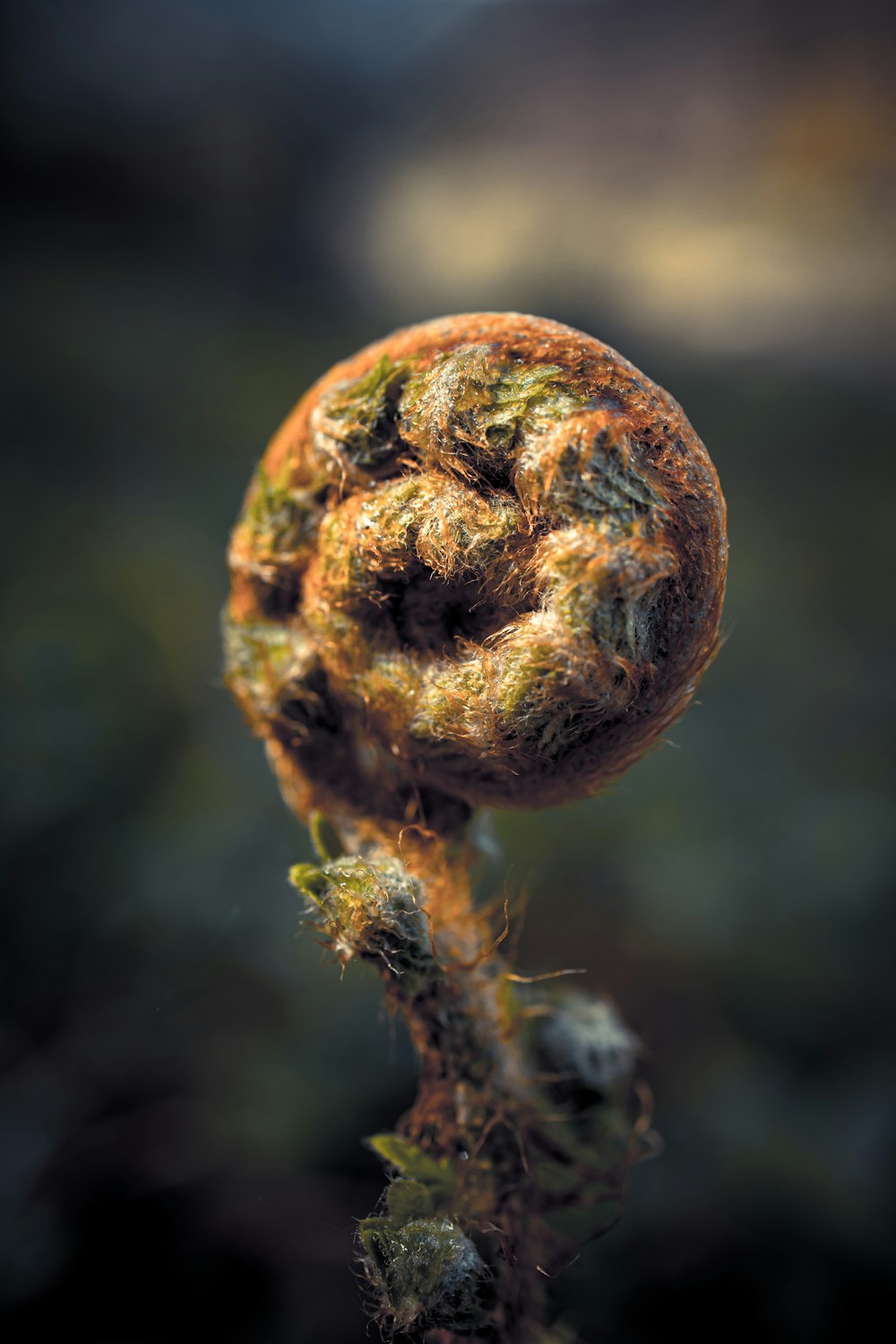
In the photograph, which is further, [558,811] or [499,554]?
[558,811]

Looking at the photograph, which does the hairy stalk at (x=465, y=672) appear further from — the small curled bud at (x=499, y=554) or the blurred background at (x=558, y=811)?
the blurred background at (x=558, y=811)

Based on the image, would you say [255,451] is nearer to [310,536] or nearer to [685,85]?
[685,85]

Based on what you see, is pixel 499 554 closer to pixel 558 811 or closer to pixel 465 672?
pixel 465 672

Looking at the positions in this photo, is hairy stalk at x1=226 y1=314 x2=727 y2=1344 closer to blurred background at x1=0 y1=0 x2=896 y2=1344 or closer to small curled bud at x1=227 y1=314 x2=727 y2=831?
small curled bud at x1=227 y1=314 x2=727 y2=831

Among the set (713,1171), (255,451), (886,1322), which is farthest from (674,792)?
(255,451)

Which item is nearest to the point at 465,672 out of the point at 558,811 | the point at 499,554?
the point at 499,554

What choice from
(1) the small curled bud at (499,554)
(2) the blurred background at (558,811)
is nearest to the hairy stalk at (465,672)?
(1) the small curled bud at (499,554)
